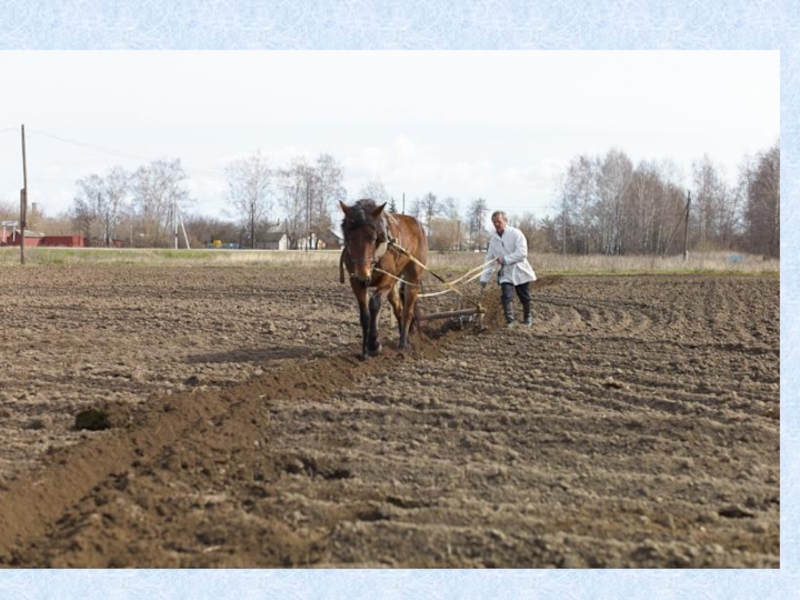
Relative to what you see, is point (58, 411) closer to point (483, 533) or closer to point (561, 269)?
point (483, 533)

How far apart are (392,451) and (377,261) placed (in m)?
3.98

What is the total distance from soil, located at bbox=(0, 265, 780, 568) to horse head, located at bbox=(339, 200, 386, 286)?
1.16 meters

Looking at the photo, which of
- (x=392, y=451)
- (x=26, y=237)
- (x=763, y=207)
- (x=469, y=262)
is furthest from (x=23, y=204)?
(x=26, y=237)

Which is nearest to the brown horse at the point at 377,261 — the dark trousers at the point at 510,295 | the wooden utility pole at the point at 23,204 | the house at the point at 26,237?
the dark trousers at the point at 510,295

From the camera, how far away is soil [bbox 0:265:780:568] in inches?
154

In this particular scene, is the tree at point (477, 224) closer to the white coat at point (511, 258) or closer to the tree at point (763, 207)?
the tree at point (763, 207)

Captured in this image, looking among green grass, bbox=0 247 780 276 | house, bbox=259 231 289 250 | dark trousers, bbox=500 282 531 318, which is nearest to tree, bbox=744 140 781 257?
green grass, bbox=0 247 780 276

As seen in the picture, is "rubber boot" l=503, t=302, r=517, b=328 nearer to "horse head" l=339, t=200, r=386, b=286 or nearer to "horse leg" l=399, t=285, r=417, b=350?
"horse leg" l=399, t=285, r=417, b=350

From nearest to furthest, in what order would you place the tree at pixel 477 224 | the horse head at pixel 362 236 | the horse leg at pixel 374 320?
the horse head at pixel 362 236
the horse leg at pixel 374 320
the tree at pixel 477 224

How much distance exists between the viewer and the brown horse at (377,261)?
8.89 meters

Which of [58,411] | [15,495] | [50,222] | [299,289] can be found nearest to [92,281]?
[299,289]

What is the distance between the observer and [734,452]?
546cm

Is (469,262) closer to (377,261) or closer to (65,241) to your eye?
(377,261)

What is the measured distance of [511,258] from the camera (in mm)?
12133
